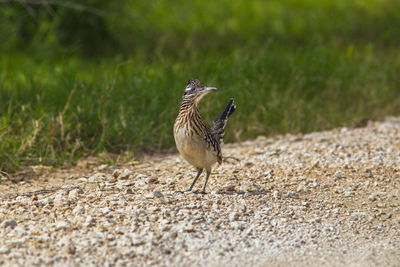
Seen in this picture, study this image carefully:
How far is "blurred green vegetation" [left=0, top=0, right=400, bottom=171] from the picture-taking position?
7.07 meters

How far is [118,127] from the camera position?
7113 millimetres

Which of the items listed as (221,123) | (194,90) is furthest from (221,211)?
(221,123)

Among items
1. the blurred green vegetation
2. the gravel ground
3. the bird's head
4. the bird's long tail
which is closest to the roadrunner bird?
the bird's head

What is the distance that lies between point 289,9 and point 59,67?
20.5 feet

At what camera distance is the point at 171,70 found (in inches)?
322

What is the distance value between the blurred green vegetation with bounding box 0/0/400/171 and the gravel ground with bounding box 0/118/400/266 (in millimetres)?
530

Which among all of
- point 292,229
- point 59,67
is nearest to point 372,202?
point 292,229

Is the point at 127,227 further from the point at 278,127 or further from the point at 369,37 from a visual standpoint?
the point at 369,37

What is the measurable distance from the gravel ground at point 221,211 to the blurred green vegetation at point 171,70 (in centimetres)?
53

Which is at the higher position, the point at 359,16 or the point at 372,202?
the point at 359,16

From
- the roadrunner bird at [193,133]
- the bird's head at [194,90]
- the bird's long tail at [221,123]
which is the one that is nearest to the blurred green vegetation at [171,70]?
the bird's long tail at [221,123]

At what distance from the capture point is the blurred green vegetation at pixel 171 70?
7074mm

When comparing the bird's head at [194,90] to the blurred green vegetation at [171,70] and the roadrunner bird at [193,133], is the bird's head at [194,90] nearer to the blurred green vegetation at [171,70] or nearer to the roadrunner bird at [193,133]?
the roadrunner bird at [193,133]

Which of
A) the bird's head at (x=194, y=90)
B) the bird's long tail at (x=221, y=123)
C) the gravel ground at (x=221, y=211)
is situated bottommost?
the gravel ground at (x=221, y=211)
